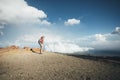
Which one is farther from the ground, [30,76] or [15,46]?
[15,46]

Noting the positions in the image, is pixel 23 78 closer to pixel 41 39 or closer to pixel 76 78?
pixel 76 78

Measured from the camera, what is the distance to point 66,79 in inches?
414

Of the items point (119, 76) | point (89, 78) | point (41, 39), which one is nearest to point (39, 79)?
point (89, 78)

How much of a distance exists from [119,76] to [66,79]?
3896 millimetres

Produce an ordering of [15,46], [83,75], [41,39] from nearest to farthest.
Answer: [83,75], [41,39], [15,46]

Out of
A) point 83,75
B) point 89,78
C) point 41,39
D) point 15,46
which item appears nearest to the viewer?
point 89,78

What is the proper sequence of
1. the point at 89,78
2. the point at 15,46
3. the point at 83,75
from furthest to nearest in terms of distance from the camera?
the point at 15,46 → the point at 83,75 → the point at 89,78

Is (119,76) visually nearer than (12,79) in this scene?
Yes

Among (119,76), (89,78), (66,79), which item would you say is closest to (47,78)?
(66,79)

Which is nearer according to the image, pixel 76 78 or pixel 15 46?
pixel 76 78

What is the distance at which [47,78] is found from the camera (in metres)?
11.1

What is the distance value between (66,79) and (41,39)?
637 inches

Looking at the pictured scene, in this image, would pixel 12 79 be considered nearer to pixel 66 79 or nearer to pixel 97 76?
pixel 66 79

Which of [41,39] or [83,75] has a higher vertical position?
[41,39]
